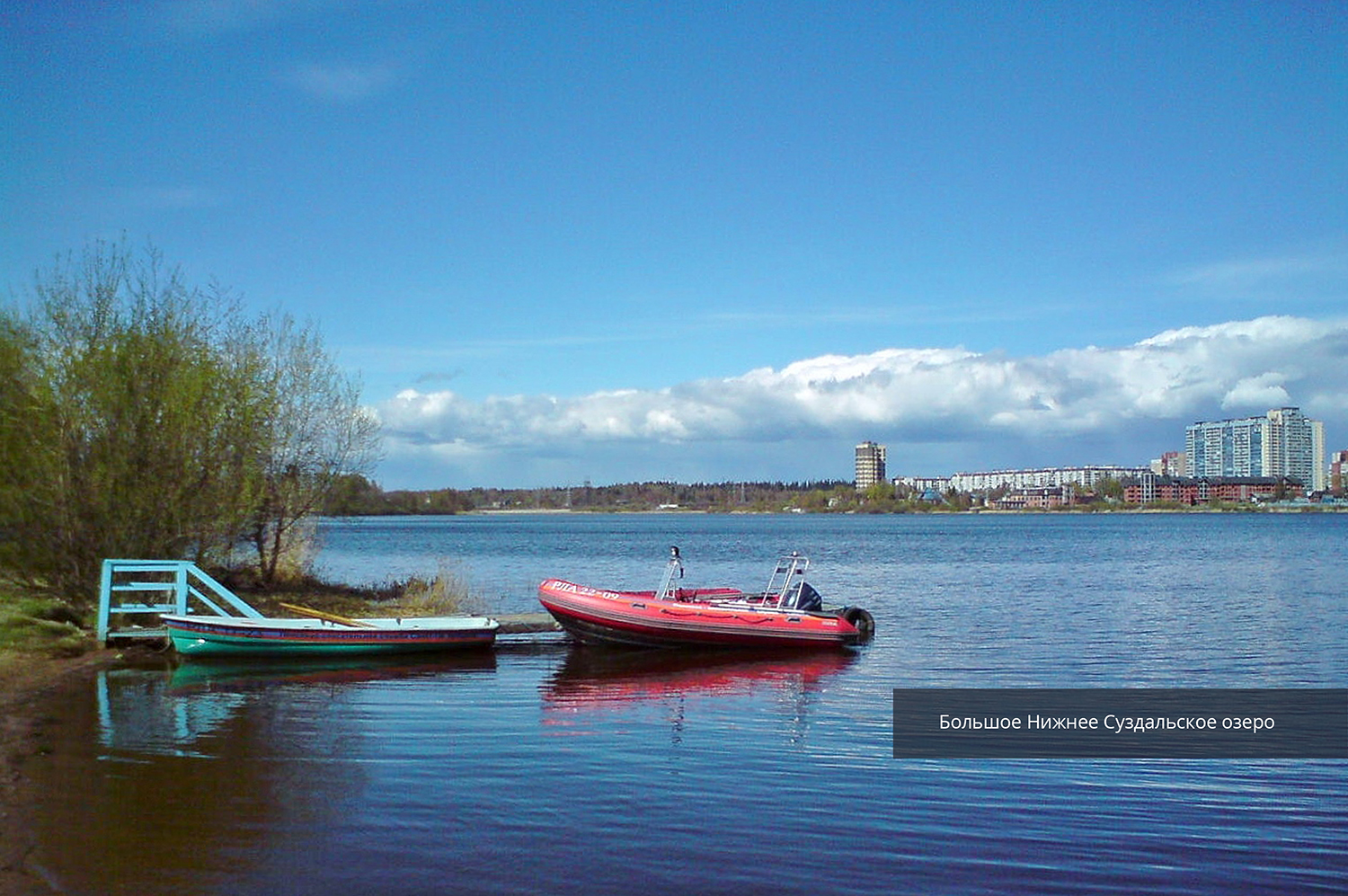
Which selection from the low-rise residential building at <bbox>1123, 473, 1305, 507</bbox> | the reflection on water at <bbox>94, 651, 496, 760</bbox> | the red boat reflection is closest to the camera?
the reflection on water at <bbox>94, 651, 496, 760</bbox>

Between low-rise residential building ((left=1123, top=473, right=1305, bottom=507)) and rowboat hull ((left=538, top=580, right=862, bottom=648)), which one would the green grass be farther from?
low-rise residential building ((left=1123, top=473, right=1305, bottom=507))

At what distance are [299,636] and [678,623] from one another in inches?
259

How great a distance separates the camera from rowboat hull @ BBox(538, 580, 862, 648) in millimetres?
20172

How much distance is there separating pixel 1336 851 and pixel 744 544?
67.4 m

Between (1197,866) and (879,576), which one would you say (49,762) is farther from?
(879,576)

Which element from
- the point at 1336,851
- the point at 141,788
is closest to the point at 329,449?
the point at 141,788

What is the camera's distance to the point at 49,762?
10.3m

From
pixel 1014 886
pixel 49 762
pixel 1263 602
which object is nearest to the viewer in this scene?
pixel 1014 886

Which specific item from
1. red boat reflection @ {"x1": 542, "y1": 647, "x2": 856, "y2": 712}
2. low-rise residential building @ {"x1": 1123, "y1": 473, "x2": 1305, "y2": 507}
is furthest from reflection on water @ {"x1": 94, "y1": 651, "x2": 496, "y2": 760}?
low-rise residential building @ {"x1": 1123, "y1": 473, "x2": 1305, "y2": 507}

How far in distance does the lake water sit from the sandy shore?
7.5 inches

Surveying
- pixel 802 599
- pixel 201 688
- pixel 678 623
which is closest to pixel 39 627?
pixel 201 688

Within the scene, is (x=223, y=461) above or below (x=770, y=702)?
above

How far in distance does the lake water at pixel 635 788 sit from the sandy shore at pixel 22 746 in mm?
190

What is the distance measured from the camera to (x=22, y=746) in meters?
10.8
